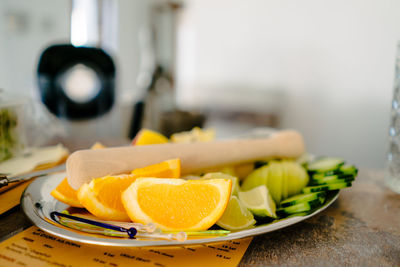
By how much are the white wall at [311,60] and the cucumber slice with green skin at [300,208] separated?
5.30 ft

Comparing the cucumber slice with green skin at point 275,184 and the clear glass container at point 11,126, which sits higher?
the clear glass container at point 11,126

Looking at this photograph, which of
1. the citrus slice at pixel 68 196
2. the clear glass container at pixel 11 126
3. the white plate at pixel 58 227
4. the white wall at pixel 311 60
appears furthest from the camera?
the white wall at pixel 311 60

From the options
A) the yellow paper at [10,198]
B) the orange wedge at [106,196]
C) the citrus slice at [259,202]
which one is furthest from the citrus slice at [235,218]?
the yellow paper at [10,198]

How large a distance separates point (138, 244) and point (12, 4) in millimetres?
1562

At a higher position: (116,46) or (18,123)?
(116,46)

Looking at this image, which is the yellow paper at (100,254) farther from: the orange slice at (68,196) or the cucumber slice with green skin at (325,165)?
the cucumber slice with green skin at (325,165)

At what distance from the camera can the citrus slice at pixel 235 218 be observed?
0.39 metres

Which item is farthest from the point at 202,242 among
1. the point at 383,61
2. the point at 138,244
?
the point at 383,61

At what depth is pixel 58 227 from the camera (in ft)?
1.19

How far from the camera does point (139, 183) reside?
0.39m

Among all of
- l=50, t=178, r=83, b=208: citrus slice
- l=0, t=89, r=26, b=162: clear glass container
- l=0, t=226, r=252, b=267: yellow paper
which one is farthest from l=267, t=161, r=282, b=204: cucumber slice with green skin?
l=0, t=89, r=26, b=162: clear glass container

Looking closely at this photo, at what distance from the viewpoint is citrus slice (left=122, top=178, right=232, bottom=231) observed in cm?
37

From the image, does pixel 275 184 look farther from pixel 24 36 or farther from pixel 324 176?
pixel 24 36

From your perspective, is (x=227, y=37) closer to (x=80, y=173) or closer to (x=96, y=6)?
(x=96, y=6)
